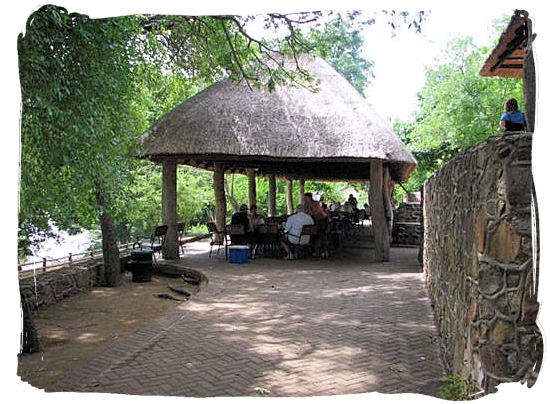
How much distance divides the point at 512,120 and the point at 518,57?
1.01 meters

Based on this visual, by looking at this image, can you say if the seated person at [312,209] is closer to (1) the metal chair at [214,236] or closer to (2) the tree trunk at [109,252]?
(1) the metal chair at [214,236]

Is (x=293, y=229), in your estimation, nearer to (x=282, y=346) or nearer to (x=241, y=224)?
(x=241, y=224)

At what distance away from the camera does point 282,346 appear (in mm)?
4359

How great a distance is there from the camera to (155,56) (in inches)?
256

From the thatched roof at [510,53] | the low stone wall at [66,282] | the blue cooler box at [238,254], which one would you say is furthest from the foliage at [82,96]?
the blue cooler box at [238,254]

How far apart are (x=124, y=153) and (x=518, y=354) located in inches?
166

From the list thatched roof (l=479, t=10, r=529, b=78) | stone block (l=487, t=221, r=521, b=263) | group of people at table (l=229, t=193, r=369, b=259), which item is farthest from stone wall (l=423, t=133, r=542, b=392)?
group of people at table (l=229, t=193, r=369, b=259)

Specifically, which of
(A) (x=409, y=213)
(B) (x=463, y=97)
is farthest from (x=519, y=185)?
(A) (x=409, y=213)

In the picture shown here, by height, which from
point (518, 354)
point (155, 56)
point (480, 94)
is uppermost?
point (480, 94)

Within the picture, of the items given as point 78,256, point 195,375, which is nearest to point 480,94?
point 78,256

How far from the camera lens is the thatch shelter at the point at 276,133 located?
9727mm

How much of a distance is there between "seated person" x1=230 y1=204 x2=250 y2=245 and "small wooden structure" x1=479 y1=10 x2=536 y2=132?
582 centimetres

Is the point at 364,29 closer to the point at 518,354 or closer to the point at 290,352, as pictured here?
the point at 290,352

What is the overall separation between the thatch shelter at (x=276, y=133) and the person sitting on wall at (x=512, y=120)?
15.4 feet
